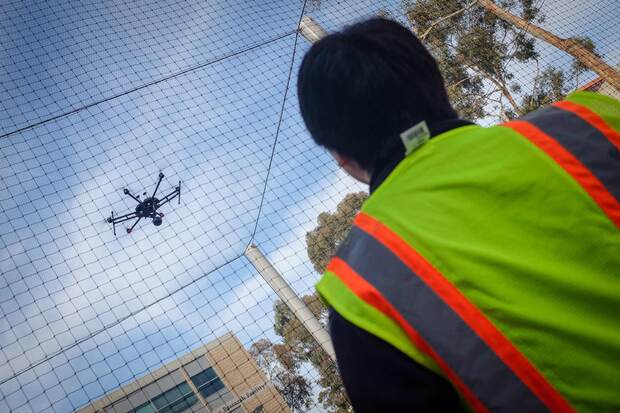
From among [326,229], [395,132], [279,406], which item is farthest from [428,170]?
[279,406]

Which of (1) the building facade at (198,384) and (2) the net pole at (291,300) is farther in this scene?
(1) the building facade at (198,384)

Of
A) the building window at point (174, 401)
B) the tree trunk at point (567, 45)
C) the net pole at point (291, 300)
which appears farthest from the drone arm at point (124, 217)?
the building window at point (174, 401)

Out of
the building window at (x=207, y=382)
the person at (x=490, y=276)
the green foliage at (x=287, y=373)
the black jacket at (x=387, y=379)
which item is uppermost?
the person at (x=490, y=276)

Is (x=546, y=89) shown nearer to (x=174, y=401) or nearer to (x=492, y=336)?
(x=492, y=336)

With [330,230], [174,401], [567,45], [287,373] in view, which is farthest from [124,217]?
[174,401]

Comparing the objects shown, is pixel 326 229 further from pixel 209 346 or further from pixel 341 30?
pixel 209 346

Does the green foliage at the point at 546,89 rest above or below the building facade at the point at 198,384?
above

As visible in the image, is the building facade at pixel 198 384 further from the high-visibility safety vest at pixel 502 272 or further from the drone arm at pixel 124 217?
the high-visibility safety vest at pixel 502 272
